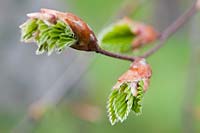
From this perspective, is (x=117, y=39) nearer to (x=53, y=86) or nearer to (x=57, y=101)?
(x=57, y=101)

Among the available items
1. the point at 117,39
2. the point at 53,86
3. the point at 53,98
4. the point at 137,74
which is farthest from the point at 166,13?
the point at 137,74

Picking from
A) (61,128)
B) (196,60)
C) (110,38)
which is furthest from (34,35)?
(61,128)

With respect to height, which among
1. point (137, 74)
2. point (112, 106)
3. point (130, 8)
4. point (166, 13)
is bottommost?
point (112, 106)

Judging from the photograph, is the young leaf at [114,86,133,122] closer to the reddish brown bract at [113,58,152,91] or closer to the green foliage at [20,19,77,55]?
the reddish brown bract at [113,58,152,91]

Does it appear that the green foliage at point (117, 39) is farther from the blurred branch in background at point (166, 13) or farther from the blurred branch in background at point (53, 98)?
the blurred branch in background at point (166, 13)

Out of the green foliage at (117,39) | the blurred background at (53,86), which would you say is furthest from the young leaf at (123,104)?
the blurred background at (53,86)

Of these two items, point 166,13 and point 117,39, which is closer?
point 117,39
